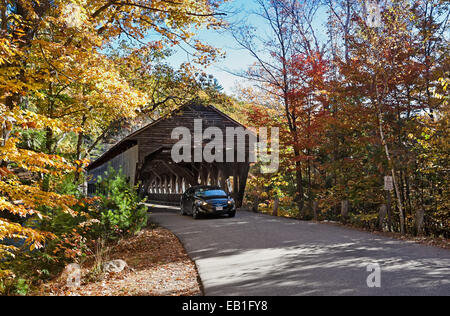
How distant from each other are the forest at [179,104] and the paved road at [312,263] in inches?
115

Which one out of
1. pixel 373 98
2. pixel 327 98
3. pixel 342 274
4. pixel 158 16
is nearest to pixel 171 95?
pixel 158 16

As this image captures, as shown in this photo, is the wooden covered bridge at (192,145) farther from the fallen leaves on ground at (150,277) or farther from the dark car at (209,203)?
the fallen leaves on ground at (150,277)

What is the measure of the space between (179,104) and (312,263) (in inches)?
536

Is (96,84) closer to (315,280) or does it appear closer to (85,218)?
(85,218)

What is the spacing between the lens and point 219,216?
16422 mm

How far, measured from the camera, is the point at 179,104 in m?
18.5

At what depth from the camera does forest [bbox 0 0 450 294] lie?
7.66 meters

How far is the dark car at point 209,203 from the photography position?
1523 centimetres

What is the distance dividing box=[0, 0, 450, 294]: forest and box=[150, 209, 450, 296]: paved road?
292cm

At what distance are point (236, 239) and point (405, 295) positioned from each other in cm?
528

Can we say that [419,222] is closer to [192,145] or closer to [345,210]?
[345,210]

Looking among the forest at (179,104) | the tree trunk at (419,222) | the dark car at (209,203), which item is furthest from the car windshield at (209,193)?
the tree trunk at (419,222)

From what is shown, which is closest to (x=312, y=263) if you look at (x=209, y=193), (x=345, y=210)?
(x=345, y=210)

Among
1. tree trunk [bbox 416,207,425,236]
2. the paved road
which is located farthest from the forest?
the paved road
